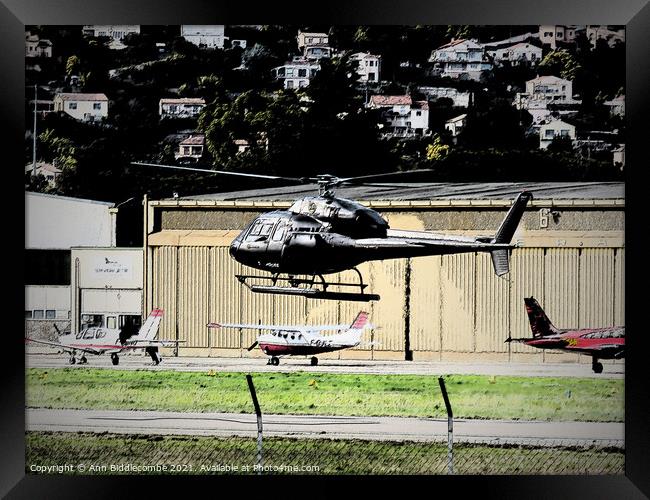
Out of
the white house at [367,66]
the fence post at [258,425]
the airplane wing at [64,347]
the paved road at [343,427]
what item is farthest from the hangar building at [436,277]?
the white house at [367,66]

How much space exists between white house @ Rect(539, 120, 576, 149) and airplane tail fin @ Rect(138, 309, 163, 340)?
4059 millimetres

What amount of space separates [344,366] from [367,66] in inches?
115

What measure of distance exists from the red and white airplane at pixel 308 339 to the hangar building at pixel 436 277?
3.2 inches

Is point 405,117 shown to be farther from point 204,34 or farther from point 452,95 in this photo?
point 204,34

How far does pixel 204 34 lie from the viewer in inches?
440

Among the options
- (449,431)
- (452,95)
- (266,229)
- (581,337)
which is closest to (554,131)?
(452,95)

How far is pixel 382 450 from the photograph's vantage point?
11.1 metres

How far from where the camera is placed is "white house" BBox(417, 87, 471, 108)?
36.9 feet

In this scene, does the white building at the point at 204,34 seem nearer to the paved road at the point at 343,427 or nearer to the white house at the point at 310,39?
the white house at the point at 310,39

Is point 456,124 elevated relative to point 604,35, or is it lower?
lower
